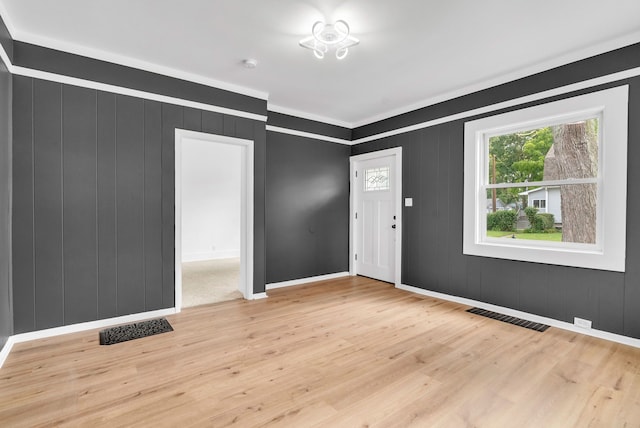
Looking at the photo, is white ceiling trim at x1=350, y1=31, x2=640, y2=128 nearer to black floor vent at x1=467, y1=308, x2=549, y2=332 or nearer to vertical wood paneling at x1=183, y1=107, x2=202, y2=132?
black floor vent at x1=467, y1=308, x2=549, y2=332

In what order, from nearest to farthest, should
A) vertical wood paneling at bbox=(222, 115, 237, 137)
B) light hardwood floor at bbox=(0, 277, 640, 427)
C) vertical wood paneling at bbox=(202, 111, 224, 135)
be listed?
light hardwood floor at bbox=(0, 277, 640, 427), vertical wood paneling at bbox=(202, 111, 224, 135), vertical wood paneling at bbox=(222, 115, 237, 137)

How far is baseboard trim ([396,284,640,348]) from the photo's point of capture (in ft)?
9.56

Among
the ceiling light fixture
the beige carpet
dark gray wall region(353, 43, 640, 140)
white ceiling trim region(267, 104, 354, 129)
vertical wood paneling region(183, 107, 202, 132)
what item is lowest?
the beige carpet

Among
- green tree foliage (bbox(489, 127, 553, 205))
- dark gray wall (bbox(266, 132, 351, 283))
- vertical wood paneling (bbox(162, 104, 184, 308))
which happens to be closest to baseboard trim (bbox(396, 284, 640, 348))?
green tree foliage (bbox(489, 127, 553, 205))

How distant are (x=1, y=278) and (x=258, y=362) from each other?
2134 mm

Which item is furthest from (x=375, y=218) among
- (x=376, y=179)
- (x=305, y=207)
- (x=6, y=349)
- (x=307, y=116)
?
(x=6, y=349)

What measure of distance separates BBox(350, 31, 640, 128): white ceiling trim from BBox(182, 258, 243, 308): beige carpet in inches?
143

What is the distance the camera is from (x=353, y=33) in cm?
284

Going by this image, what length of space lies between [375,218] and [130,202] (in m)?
3.58

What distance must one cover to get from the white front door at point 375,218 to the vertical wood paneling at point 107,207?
12.1 feet

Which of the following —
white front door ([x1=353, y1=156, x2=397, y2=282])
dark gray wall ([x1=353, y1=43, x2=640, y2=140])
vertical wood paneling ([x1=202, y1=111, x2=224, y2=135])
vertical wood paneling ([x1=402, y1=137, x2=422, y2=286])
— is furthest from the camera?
white front door ([x1=353, y1=156, x2=397, y2=282])

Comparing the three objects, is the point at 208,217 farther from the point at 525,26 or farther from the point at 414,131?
the point at 525,26

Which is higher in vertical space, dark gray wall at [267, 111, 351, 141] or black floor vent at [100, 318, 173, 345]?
dark gray wall at [267, 111, 351, 141]

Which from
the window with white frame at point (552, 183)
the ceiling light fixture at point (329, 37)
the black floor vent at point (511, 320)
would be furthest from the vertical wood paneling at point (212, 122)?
the black floor vent at point (511, 320)
